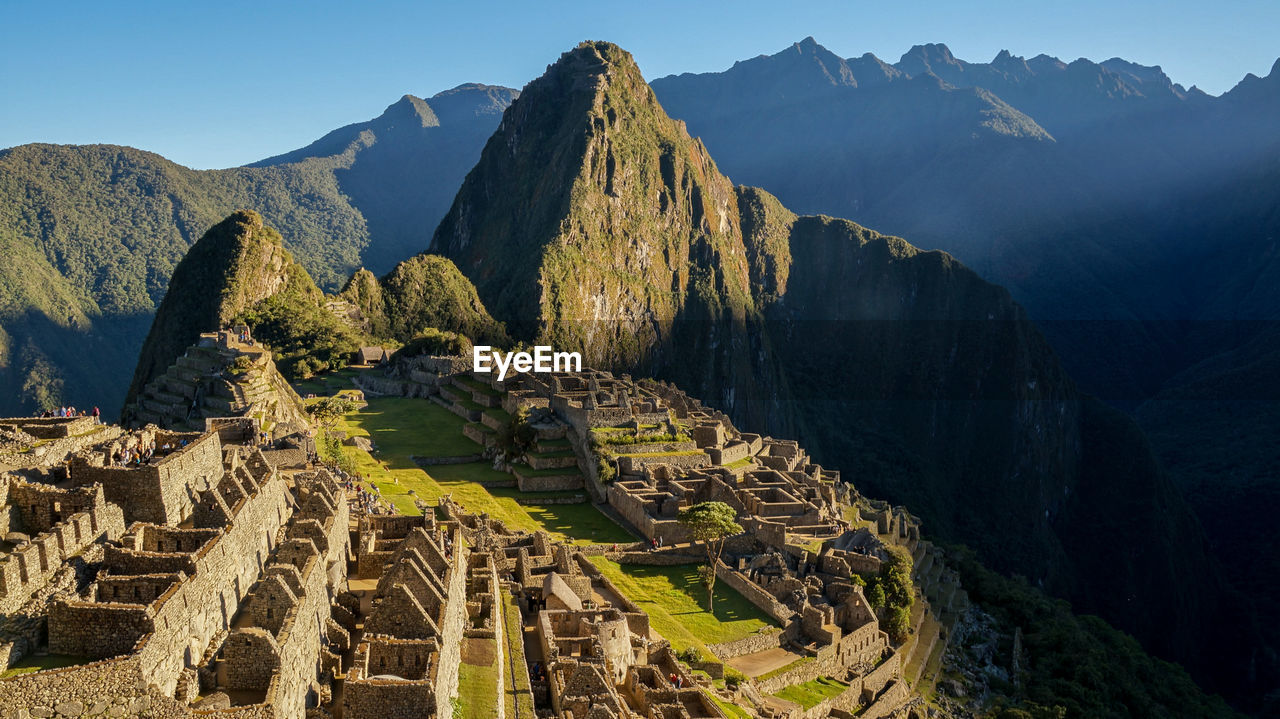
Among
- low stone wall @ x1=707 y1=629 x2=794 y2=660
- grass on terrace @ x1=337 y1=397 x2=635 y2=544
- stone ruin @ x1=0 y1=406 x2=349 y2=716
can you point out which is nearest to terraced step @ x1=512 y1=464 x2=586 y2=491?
grass on terrace @ x1=337 y1=397 x2=635 y2=544

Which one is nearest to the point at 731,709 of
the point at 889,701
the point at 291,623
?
the point at 889,701

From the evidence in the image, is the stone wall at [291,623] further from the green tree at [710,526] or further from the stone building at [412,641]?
the green tree at [710,526]

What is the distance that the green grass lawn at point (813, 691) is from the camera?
102 feet

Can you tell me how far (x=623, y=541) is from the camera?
42.0 metres

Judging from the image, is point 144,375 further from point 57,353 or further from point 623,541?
point 623,541

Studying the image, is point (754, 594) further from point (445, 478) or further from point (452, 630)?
point (452, 630)

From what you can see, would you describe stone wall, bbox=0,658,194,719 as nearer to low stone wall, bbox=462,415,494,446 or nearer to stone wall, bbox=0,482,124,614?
stone wall, bbox=0,482,124,614

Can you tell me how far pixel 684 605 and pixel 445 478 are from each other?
1685cm

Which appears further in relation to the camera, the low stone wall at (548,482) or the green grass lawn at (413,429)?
the green grass lawn at (413,429)

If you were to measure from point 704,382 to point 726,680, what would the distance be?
171128mm

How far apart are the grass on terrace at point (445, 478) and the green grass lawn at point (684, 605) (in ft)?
12.5

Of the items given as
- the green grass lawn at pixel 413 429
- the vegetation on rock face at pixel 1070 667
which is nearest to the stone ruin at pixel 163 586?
the green grass lawn at pixel 413 429

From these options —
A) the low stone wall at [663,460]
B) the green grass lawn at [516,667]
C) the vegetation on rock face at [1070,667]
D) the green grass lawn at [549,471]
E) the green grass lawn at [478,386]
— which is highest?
the green grass lawn at [478,386]

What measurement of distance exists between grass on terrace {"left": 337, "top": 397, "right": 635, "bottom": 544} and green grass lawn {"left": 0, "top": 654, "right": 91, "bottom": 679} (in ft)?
64.5
